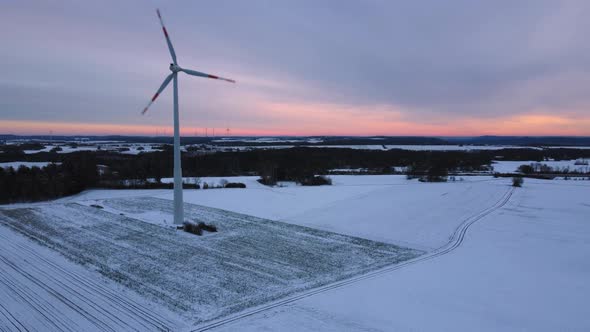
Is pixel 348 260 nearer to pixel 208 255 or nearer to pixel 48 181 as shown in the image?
pixel 208 255

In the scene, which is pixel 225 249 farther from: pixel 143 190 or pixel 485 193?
pixel 485 193

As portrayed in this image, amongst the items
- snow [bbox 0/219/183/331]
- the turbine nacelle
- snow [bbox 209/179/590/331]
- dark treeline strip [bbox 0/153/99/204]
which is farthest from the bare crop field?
the turbine nacelle

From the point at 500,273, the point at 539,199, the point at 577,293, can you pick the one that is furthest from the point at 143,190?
the point at 539,199

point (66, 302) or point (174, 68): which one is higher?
point (174, 68)

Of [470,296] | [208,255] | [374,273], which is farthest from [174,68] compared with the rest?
[470,296]

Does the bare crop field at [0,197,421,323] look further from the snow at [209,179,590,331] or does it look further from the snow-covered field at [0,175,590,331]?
the snow at [209,179,590,331]
